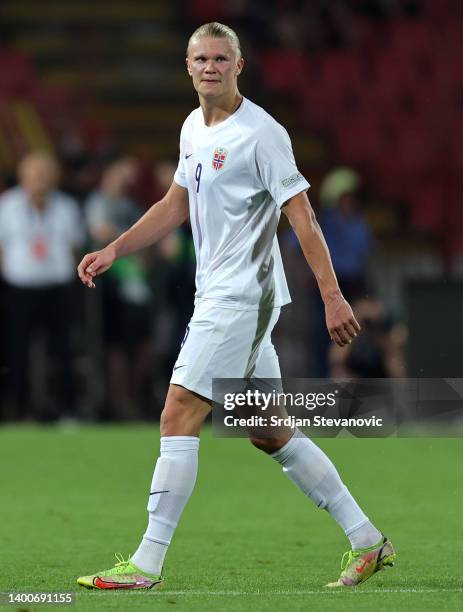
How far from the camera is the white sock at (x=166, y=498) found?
7.78 meters

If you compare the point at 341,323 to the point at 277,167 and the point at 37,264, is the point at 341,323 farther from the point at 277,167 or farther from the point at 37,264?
the point at 37,264

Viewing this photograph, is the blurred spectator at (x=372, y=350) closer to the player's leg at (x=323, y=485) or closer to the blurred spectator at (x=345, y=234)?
the blurred spectator at (x=345, y=234)

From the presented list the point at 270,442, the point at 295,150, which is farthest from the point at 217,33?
the point at 295,150

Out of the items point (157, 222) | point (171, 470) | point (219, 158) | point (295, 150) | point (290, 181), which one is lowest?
point (171, 470)

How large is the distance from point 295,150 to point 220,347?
18179 mm

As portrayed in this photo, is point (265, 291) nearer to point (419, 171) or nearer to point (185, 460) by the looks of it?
point (185, 460)

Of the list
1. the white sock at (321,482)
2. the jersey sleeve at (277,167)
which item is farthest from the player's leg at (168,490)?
the jersey sleeve at (277,167)

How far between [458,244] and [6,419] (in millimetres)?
8117

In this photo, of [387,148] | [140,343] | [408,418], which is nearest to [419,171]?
[387,148]

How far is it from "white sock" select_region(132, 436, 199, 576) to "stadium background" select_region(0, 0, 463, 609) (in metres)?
5.96

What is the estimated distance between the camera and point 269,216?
788 centimetres

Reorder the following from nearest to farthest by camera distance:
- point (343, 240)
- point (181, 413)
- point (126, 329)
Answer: point (181, 413) < point (343, 240) < point (126, 329)

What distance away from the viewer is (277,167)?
7.67 m

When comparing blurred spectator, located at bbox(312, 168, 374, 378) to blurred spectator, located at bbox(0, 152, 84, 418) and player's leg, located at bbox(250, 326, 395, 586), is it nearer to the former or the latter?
blurred spectator, located at bbox(0, 152, 84, 418)
